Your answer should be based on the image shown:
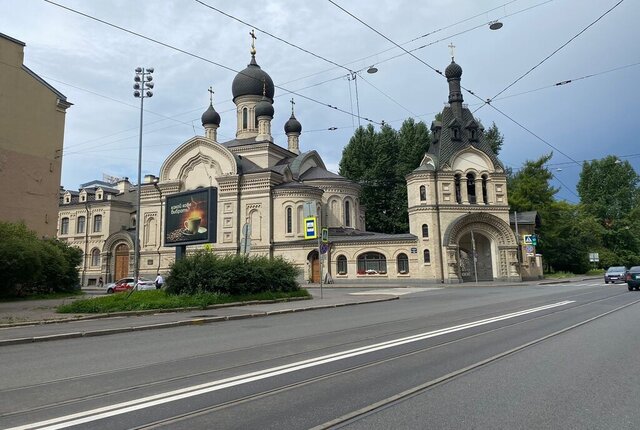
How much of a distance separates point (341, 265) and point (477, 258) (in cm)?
1289

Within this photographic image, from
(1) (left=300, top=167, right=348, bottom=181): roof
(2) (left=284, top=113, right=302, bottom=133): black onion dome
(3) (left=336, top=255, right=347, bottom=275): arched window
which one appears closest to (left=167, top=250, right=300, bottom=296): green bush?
(3) (left=336, top=255, right=347, bottom=275): arched window

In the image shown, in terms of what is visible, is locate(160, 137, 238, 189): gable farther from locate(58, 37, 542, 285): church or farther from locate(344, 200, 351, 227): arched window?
locate(344, 200, 351, 227): arched window

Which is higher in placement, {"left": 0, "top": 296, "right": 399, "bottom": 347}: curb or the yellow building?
the yellow building

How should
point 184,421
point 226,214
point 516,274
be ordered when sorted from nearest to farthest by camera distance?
point 184,421 < point 516,274 < point 226,214

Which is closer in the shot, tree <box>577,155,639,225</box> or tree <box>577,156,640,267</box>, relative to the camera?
tree <box>577,156,640,267</box>

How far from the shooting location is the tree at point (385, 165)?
54875 millimetres

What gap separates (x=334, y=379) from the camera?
19.7 ft

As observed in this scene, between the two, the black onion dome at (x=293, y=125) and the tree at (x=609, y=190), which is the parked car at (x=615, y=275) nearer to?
the black onion dome at (x=293, y=125)

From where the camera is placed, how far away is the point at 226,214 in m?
45.1

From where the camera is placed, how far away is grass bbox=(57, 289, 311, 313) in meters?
15.5

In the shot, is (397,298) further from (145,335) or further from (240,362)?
(240,362)

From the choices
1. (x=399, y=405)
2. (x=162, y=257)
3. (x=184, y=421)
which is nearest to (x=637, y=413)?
(x=399, y=405)

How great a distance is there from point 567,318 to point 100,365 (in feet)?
37.8

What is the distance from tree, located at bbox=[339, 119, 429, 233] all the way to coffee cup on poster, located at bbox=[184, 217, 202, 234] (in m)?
33.2
